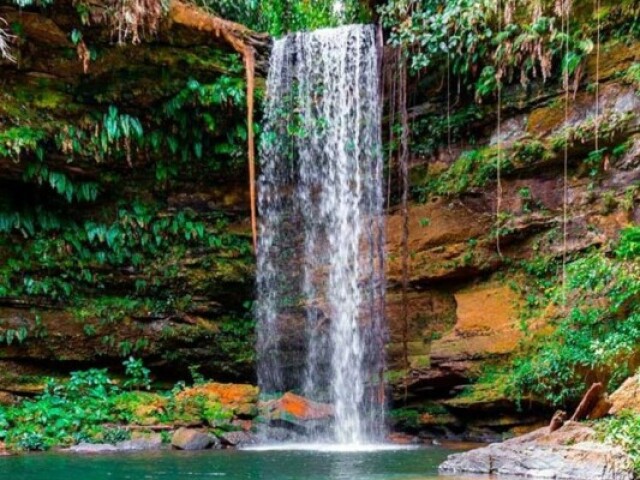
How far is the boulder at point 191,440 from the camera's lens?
9.81 m

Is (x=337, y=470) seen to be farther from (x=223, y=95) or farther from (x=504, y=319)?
(x=223, y=95)

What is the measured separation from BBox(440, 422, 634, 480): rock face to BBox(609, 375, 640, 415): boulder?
476mm

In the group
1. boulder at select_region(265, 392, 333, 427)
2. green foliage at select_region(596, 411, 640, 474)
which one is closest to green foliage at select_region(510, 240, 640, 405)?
green foliage at select_region(596, 411, 640, 474)

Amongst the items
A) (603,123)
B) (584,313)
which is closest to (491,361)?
(584,313)

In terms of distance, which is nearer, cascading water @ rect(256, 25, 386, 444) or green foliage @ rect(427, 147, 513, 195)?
green foliage @ rect(427, 147, 513, 195)

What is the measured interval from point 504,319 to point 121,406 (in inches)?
238

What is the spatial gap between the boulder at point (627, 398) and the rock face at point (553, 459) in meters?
0.48

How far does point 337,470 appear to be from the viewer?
6.98 m

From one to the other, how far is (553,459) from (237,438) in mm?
5398

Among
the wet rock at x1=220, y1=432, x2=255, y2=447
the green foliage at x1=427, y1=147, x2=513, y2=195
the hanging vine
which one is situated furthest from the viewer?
the hanging vine

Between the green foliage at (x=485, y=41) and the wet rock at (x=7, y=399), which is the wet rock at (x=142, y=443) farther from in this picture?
the green foliage at (x=485, y=41)

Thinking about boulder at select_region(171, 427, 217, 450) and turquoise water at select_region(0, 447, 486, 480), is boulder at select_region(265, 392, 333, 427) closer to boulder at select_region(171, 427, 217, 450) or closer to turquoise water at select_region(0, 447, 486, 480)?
boulder at select_region(171, 427, 217, 450)

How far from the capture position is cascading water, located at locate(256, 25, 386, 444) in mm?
12484

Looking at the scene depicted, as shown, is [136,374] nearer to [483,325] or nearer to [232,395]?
[232,395]
